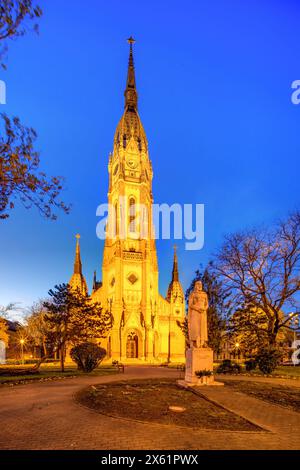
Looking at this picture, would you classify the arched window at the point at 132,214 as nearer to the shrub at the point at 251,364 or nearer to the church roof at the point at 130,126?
the church roof at the point at 130,126

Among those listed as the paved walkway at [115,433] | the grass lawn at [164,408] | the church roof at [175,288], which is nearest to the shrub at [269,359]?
the grass lawn at [164,408]

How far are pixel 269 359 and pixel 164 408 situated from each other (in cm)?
1552

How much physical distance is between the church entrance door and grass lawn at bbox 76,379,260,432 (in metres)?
42.9

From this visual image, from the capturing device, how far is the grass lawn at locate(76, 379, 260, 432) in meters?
8.30

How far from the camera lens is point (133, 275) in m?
59.7

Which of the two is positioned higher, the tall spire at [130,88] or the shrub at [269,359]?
the tall spire at [130,88]

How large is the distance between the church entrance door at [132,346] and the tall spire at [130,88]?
48964 millimetres

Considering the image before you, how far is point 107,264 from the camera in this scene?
65.3 meters

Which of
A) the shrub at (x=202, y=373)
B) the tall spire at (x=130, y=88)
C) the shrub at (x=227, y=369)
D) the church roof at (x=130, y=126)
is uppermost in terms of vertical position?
the tall spire at (x=130, y=88)

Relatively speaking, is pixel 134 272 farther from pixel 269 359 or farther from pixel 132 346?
pixel 269 359

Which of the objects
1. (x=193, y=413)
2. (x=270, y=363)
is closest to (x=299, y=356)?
(x=270, y=363)

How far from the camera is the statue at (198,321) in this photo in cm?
1528

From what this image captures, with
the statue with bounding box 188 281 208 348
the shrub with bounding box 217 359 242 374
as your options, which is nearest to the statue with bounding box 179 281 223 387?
the statue with bounding box 188 281 208 348

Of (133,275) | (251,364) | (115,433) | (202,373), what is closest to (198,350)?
(202,373)
